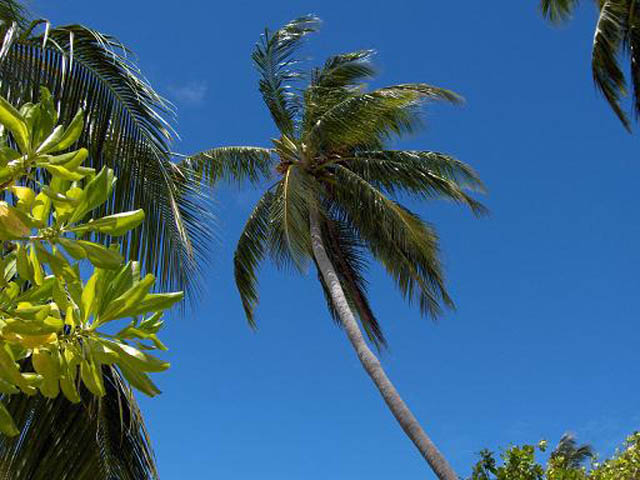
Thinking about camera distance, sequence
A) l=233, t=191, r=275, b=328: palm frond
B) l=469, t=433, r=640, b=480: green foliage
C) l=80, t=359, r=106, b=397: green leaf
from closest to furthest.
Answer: l=80, t=359, r=106, b=397: green leaf, l=469, t=433, r=640, b=480: green foliage, l=233, t=191, r=275, b=328: palm frond

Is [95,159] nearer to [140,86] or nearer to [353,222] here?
[140,86]

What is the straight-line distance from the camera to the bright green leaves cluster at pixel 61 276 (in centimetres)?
90

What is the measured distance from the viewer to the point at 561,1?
12.6 metres

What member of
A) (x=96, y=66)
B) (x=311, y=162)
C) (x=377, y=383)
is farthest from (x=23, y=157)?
(x=311, y=162)

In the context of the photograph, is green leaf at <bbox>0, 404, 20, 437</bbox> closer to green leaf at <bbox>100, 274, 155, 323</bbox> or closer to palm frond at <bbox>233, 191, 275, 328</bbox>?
green leaf at <bbox>100, 274, 155, 323</bbox>

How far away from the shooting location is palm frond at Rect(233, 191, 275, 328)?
13531mm

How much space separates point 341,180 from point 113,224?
11.9m

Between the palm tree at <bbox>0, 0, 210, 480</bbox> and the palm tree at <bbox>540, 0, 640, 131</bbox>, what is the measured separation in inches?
358

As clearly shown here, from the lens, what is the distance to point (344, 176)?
496 inches

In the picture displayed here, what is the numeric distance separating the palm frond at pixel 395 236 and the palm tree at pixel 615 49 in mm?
3434

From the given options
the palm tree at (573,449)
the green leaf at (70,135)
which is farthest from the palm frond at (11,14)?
the palm tree at (573,449)

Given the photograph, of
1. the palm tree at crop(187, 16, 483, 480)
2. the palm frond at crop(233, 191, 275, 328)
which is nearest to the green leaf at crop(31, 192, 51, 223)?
the palm tree at crop(187, 16, 483, 480)

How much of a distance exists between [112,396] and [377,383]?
18.5ft

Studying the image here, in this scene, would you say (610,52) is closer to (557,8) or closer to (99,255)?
(557,8)
